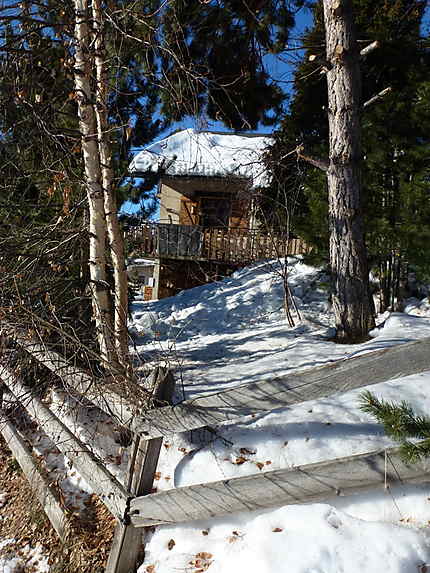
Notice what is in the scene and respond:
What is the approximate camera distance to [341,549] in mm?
2064

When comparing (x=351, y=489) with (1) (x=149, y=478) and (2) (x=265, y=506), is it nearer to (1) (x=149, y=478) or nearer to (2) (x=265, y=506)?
(2) (x=265, y=506)

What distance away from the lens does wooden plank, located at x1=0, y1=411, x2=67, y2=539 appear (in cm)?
345

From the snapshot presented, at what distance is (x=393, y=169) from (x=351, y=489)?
6117mm

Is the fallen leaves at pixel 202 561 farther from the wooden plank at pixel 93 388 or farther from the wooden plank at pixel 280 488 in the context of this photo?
the wooden plank at pixel 93 388

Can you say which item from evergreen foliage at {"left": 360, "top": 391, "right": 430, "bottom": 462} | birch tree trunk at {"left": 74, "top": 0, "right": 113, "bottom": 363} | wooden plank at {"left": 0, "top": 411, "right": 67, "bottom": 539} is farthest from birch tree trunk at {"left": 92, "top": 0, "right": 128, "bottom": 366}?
evergreen foliage at {"left": 360, "top": 391, "right": 430, "bottom": 462}

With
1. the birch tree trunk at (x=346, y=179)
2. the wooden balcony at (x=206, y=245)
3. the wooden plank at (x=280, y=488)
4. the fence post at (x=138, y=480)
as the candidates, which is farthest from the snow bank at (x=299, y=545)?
the wooden balcony at (x=206, y=245)

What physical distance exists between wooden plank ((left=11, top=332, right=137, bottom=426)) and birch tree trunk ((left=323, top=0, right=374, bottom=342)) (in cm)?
333

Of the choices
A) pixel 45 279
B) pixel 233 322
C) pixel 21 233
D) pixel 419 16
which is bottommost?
pixel 233 322

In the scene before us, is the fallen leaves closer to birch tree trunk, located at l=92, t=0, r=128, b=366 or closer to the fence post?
the fence post

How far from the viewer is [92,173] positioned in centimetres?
388

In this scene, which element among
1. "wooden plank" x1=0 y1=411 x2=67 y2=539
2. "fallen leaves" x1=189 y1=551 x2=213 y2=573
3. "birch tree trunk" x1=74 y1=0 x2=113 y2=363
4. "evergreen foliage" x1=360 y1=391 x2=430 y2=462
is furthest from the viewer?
"birch tree trunk" x1=74 y1=0 x2=113 y2=363

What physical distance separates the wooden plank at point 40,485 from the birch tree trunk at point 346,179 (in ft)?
12.4

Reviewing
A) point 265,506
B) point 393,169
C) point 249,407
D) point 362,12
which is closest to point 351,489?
point 265,506

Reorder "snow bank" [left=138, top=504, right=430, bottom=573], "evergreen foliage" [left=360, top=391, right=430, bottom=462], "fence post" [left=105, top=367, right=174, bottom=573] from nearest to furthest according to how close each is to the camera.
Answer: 1. "evergreen foliage" [left=360, top=391, right=430, bottom=462]
2. "snow bank" [left=138, top=504, right=430, bottom=573]
3. "fence post" [left=105, top=367, right=174, bottom=573]
